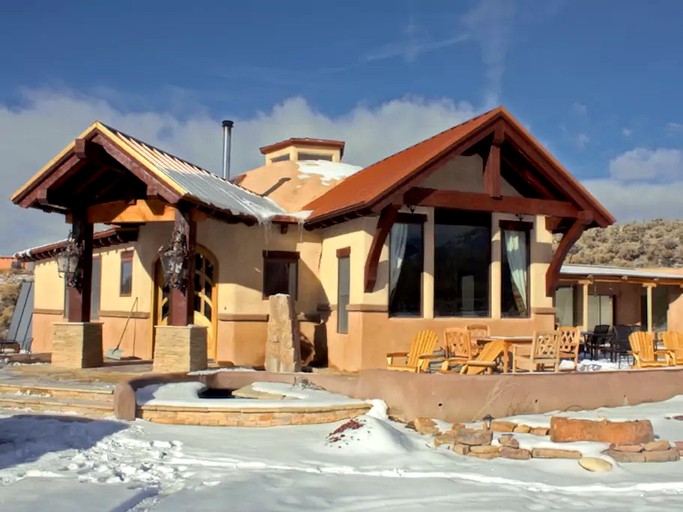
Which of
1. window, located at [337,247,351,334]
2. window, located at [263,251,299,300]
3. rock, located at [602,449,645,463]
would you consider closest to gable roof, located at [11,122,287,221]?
window, located at [263,251,299,300]

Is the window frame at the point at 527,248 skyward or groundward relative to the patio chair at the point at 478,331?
skyward

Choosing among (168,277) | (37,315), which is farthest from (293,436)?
(37,315)

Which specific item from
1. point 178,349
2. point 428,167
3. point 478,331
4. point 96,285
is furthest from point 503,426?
point 96,285

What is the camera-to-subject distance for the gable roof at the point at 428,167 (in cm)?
1245

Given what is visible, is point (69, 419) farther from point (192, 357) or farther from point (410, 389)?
point (410, 389)

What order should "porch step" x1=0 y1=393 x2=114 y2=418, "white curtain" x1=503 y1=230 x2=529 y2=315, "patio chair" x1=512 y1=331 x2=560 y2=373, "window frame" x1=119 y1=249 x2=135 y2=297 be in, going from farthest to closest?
"window frame" x1=119 y1=249 x2=135 y2=297
"white curtain" x1=503 y1=230 x2=529 y2=315
"patio chair" x1=512 y1=331 x2=560 y2=373
"porch step" x1=0 y1=393 x2=114 y2=418

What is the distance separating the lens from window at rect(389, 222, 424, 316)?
1359 centimetres

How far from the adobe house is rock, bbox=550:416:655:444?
187 inches

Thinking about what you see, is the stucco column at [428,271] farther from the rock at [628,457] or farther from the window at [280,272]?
the rock at [628,457]

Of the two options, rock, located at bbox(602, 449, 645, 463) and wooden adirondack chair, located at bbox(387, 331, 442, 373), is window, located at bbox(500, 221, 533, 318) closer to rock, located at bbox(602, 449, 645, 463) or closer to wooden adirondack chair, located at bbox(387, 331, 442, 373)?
wooden adirondack chair, located at bbox(387, 331, 442, 373)

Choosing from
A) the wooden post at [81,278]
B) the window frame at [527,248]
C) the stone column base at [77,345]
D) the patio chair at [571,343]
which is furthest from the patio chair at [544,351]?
the wooden post at [81,278]

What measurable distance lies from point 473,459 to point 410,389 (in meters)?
2.14

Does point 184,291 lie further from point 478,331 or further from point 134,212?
point 478,331

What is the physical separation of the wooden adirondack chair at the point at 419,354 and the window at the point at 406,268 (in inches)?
47.9
